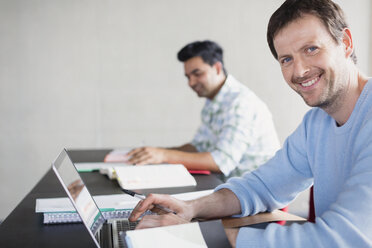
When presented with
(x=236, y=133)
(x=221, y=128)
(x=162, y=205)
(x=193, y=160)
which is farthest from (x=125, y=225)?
(x=221, y=128)

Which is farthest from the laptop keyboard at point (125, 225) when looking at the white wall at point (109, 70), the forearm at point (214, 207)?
the white wall at point (109, 70)

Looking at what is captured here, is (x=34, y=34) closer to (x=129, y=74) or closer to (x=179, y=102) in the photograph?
(x=129, y=74)

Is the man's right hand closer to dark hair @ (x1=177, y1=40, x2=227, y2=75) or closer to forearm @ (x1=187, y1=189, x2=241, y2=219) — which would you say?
forearm @ (x1=187, y1=189, x2=241, y2=219)

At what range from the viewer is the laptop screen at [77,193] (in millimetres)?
878

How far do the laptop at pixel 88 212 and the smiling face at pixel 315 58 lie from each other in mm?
590

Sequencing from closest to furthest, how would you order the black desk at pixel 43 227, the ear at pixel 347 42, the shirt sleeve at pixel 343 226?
the shirt sleeve at pixel 343 226
the black desk at pixel 43 227
the ear at pixel 347 42

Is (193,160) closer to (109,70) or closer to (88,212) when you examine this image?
(88,212)

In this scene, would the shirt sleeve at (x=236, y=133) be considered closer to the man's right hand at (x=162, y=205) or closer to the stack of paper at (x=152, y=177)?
the stack of paper at (x=152, y=177)

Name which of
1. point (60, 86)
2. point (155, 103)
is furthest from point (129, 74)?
point (60, 86)

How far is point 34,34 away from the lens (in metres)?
3.52

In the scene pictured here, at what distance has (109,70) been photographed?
11.8 feet

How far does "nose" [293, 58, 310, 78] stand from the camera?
1.08m

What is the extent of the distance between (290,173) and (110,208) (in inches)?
22.3

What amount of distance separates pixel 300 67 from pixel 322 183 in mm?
345
